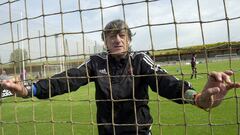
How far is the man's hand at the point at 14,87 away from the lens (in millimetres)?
3295

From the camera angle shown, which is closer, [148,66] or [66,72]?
[148,66]

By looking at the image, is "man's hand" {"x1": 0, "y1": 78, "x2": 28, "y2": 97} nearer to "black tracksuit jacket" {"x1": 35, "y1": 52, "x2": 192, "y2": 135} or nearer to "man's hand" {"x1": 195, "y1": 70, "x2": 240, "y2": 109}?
→ "black tracksuit jacket" {"x1": 35, "y1": 52, "x2": 192, "y2": 135}

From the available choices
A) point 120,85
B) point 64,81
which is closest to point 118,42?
point 120,85

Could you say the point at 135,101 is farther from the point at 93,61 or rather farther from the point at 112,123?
the point at 93,61

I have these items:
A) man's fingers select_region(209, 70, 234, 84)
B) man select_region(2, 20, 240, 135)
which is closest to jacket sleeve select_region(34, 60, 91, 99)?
man select_region(2, 20, 240, 135)

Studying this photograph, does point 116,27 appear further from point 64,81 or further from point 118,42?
point 64,81

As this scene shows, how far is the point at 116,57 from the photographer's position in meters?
3.48

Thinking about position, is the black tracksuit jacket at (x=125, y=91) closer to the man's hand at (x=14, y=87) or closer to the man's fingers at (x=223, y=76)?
Answer: the man's hand at (x=14, y=87)

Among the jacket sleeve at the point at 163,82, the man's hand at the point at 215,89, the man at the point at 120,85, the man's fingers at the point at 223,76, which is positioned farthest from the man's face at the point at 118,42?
the man's fingers at the point at 223,76

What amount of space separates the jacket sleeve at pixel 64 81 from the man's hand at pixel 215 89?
3.67 ft

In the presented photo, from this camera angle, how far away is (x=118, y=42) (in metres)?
3.37

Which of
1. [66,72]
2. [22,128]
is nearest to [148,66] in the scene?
[66,72]

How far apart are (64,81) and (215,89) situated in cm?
144

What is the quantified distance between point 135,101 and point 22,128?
558 centimetres
